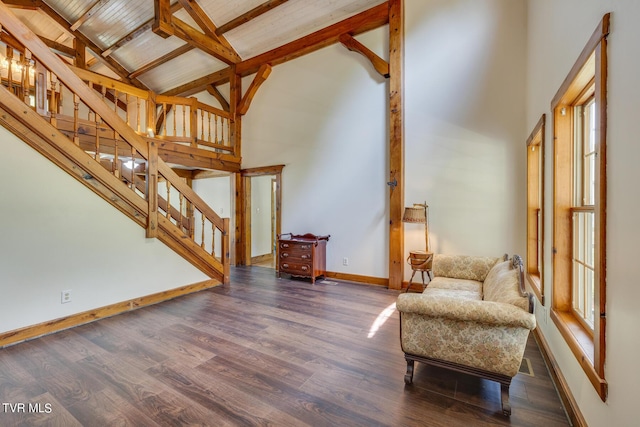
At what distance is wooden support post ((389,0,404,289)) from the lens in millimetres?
4438

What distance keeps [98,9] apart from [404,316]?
26.2ft

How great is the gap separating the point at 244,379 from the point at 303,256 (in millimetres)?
2939

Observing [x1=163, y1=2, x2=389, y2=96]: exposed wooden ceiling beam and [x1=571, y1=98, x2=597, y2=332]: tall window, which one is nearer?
[x1=571, y1=98, x2=597, y2=332]: tall window

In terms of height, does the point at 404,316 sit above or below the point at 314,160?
below

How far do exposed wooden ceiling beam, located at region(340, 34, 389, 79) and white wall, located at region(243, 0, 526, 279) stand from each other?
12 cm

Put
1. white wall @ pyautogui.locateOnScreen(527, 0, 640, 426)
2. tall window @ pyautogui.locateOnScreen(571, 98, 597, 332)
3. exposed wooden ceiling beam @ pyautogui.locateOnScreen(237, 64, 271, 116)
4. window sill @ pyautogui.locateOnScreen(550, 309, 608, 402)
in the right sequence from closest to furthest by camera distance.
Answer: white wall @ pyautogui.locateOnScreen(527, 0, 640, 426)
window sill @ pyautogui.locateOnScreen(550, 309, 608, 402)
tall window @ pyautogui.locateOnScreen(571, 98, 597, 332)
exposed wooden ceiling beam @ pyautogui.locateOnScreen(237, 64, 271, 116)

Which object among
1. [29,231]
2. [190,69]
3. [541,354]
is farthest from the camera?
[190,69]

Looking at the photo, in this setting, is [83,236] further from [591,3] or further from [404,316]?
[591,3]

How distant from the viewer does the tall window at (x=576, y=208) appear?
67.3 inches

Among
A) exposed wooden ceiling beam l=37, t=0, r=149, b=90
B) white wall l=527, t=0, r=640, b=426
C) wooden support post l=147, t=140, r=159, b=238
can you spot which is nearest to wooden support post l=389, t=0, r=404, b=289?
white wall l=527, t=0, r=640, b=426

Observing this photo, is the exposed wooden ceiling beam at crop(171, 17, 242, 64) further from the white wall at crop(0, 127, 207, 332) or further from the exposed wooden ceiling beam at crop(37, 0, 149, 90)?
the white wall at crop(0, 127, 207, 332)

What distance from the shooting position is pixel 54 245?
9.68ft

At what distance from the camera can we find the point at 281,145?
19.3 ft

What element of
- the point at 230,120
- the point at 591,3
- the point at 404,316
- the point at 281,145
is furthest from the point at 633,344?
the point at 230,120
